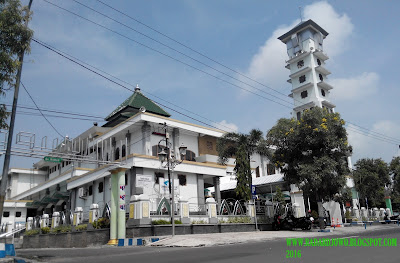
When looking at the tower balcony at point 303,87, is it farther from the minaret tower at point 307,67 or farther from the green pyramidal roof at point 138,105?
the green pyramidal roof at point 138,105

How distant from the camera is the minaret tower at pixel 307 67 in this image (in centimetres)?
5284

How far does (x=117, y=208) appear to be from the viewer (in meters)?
16.3

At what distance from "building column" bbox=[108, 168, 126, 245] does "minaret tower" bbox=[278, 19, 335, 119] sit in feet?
137

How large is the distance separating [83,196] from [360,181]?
31109 millimetres

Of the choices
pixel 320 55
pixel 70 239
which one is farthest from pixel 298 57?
pixel 70 239

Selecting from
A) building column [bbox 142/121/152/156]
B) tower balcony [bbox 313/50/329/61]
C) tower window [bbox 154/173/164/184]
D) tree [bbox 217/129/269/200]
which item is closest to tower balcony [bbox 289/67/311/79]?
tower balcony [bbox 313/50/329/61]

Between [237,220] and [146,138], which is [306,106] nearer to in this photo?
[146,138]

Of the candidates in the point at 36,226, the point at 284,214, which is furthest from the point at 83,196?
the point at 284,214

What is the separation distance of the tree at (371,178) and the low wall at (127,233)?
21458 mm

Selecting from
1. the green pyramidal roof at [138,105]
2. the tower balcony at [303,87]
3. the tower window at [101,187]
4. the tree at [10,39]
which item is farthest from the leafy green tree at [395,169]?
the tree at [10,39]

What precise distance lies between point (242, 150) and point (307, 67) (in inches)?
1391

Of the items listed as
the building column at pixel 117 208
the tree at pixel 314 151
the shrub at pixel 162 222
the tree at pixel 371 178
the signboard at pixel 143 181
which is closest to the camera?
the building column at pixel 117 208

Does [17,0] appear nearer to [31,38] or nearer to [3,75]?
[31,38]

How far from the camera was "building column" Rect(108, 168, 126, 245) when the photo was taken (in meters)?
16.1
